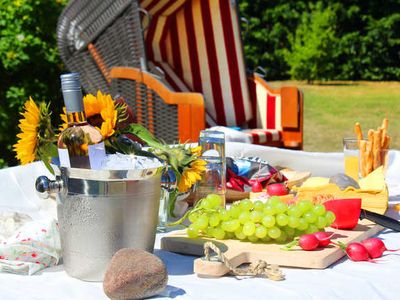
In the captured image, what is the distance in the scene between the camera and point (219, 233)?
1293 millimetres

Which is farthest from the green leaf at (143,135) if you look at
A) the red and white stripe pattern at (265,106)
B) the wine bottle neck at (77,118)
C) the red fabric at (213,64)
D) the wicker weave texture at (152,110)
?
the red fabric at (213,64)

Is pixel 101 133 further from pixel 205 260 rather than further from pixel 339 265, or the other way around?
pixel 339 265

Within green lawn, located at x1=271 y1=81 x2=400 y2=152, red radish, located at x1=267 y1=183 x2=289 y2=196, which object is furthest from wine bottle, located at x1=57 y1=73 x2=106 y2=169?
green lawn, located at x1=271 y1=81 x2=400 y2=152

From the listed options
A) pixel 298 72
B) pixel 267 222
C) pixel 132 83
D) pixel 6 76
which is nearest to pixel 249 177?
pixel 267 222

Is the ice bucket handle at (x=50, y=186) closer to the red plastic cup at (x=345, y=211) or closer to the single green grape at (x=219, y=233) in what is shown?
the single green grape at (x=219, y=233)

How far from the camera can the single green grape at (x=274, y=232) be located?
1.24 m

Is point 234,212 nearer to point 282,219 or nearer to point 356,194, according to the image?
point 282,219

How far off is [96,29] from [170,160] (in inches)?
139

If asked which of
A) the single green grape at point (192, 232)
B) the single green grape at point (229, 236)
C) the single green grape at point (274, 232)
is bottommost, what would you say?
the single green grape at point (229, 236)

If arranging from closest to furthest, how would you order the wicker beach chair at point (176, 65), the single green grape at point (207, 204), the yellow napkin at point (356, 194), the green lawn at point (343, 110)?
the single green grape at point (207, 204) < the yellow napkin at point (356, 194) < the wicker beach chair at point (176, 65) < the green lawn at point (343, 110)

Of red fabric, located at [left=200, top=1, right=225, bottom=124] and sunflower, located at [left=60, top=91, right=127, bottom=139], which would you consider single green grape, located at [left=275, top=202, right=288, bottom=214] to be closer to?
sunflower, located at [left=60, top=91, right=127, bottom=139]

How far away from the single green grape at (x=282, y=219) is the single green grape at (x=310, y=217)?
47 mm

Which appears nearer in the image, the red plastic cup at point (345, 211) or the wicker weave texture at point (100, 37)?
the red plastic cup at point (345, 211)

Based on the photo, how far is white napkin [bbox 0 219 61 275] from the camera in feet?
3.84
